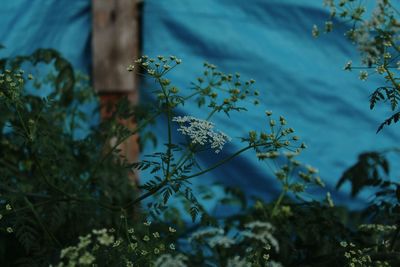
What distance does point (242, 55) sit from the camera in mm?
3789

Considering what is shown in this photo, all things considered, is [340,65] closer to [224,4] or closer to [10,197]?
[224,4]

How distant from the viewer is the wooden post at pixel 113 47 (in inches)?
153

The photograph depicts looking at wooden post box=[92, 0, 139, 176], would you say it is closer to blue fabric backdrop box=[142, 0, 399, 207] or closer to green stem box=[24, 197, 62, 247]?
blue fabric backdrop box=[142, 0, 399, 207]

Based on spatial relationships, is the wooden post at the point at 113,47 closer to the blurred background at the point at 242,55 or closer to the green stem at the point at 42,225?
the blurred background at the point at 242,55

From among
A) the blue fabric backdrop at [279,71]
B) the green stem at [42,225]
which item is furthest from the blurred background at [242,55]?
the green stem at [42,225]

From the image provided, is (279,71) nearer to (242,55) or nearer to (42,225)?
(242,55)

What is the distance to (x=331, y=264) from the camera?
1.87 m

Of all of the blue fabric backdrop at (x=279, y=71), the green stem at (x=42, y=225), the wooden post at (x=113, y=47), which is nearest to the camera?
the green stem at (x=42, y=225)

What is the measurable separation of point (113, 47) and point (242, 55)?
669 millimetres

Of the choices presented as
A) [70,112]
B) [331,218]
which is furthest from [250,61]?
[331,218]

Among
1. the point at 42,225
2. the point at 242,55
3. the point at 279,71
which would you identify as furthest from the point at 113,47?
the point at 42,225

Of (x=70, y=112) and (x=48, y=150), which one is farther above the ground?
(x=70, y=112)

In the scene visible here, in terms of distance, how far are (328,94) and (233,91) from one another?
6.14 feet

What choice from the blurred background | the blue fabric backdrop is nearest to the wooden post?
the blurred background
